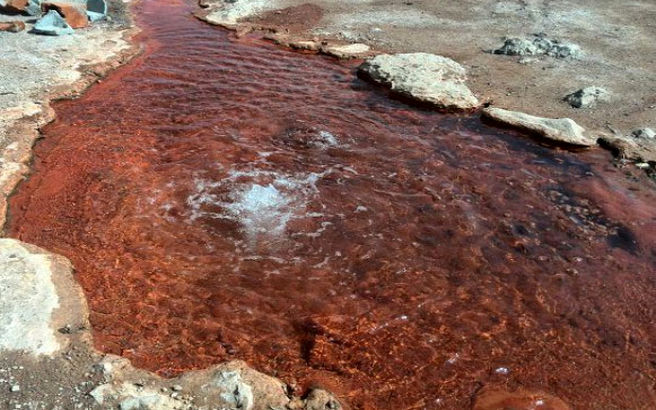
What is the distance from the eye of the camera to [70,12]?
922 centimetres

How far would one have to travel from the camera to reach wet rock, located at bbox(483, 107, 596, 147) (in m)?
5.93

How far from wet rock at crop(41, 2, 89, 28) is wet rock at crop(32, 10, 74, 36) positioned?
0.29m

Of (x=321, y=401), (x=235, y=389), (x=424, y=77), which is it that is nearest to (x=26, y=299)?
(x=235, y=389)

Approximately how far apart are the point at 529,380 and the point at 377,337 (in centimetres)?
100

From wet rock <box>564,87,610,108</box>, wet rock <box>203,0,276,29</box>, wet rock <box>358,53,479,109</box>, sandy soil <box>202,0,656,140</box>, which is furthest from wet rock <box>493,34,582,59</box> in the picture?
wet rock <box>203,0,276,29</box>

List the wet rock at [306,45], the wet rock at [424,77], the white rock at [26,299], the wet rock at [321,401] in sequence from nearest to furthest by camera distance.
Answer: the wet rock at [321,401]
the white rock at [26,299]
the wet rock at [424,77]
the wet rock at [306,45]

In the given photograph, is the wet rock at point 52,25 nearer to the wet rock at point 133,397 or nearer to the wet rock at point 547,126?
the wet rock at point 547,126

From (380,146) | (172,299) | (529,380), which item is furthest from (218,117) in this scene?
(529,380)

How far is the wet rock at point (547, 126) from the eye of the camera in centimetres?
593

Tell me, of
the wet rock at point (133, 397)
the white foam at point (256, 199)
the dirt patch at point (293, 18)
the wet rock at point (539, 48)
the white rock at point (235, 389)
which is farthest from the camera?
the dirt patch at point (293, 18)

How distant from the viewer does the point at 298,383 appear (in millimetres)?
3285

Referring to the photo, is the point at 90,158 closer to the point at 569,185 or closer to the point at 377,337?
the point at 377,337

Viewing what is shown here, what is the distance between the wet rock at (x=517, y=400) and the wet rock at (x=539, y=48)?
630 cm

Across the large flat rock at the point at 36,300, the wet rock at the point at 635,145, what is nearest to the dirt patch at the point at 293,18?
the wet rock at the point at 635,145
